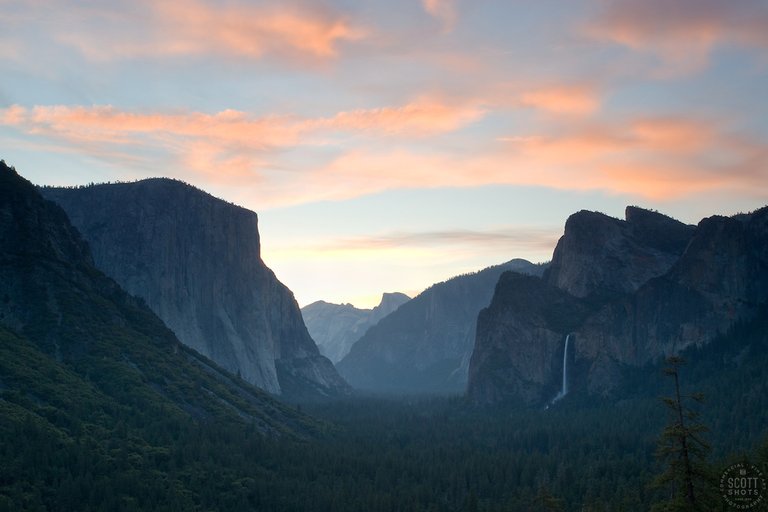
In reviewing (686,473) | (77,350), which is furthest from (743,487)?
(77,350)

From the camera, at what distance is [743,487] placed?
2741 inches

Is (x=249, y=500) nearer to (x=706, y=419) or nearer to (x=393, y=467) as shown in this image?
(x=393, y=467)

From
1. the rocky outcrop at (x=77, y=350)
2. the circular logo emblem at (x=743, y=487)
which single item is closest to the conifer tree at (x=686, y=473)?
the circular logo emblem at (x=743, y=487)

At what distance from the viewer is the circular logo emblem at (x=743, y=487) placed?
219 feet

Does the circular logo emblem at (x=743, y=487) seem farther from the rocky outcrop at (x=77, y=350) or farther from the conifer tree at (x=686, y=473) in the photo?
A: the rocky outcrop at (x=77, y=350)

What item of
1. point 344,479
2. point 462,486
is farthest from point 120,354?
point 462,486

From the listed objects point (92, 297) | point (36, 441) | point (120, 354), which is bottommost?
point (36, 441)

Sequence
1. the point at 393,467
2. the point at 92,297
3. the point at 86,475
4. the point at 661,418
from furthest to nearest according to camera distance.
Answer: the point at 661,418
the point at 92,297
the point at 393,467
the point at 86,475

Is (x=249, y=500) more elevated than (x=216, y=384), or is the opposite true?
(x=216, y=384)

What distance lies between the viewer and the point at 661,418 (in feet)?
640

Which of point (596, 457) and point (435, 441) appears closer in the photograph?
point (596, 457)

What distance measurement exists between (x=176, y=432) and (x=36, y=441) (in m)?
33.3

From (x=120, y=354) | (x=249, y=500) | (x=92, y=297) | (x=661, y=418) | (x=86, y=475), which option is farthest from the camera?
(x=661, y=418)

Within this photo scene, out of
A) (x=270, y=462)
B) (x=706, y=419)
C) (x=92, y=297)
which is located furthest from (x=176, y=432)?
(x=706, y=419)
